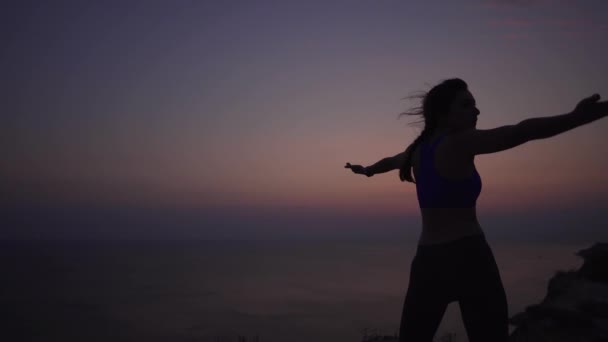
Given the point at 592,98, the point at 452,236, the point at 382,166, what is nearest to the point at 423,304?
the point at 452,236

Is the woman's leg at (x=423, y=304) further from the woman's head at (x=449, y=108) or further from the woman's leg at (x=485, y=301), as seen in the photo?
the woman's head at (x=449, y=108)

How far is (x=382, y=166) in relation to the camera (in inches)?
155

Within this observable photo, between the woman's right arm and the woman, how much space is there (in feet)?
0.21

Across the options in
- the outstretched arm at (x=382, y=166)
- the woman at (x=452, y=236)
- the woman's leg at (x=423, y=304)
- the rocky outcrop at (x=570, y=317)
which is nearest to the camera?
the woman at (x=452, y=236)

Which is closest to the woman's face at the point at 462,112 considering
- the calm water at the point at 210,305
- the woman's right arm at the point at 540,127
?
the woman's right arm at the point at 540,127

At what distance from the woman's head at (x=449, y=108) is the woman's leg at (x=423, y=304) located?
892 mm

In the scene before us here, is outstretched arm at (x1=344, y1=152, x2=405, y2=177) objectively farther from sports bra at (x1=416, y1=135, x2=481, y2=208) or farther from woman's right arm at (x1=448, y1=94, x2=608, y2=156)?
woman's right arm at (x1=448, y1=94, x2=608, y2=156)

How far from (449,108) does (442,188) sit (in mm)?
545

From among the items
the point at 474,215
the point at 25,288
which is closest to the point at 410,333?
the point at 474,215

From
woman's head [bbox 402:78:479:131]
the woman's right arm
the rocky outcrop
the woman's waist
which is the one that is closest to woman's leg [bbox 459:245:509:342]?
the woman's waist

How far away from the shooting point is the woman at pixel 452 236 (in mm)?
2678

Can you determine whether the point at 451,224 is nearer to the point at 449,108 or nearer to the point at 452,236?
the point at 452,236

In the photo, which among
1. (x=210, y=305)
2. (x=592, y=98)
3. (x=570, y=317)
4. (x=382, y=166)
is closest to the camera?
(x=592, y=98)

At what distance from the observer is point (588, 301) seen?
34.3 ft
